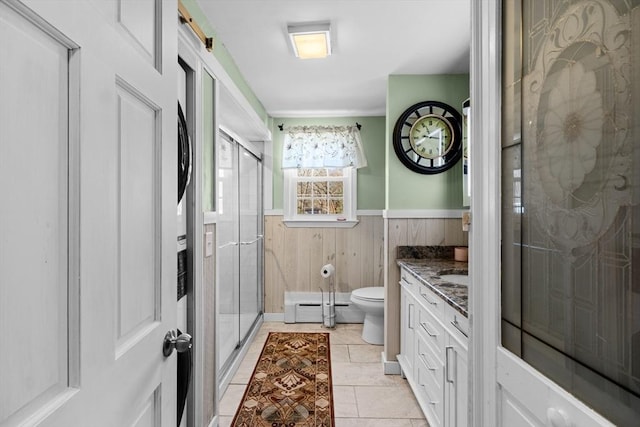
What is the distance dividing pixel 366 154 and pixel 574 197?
3495mm

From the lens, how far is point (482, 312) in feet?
3.38

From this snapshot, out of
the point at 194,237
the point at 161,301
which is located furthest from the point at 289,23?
the point at 161,301

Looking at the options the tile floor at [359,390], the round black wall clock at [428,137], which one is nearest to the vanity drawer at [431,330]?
the tile floor at [359,390]

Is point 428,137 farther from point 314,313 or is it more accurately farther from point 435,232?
point 314,313

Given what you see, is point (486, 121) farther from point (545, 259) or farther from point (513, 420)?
point (513, 420)

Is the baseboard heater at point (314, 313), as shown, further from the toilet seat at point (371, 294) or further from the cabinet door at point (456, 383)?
the cabinet door at point (456, 383)

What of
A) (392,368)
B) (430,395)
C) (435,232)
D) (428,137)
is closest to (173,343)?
(430,395)

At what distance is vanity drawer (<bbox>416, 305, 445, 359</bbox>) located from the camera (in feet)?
5.94

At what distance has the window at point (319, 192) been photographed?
4156 mm

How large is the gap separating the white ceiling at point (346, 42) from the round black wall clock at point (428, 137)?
1.03 feet

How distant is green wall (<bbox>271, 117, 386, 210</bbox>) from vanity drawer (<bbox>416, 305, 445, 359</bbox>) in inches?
81.2

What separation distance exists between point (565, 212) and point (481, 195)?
0.32 m

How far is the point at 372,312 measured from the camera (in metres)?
3.37

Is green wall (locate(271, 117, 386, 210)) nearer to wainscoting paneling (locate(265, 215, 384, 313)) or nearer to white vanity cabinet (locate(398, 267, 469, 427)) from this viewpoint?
wainscoting paneling (locate(265, 215, 384, 313))
